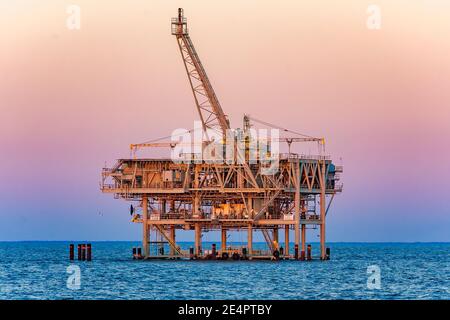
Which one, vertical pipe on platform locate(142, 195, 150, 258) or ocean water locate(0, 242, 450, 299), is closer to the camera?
ocean water locate(0, 242, 450, 299)

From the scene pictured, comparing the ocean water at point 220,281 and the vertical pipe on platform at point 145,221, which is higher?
the vertical pipe on platform at point 145,221

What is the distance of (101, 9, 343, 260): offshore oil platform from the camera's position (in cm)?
12200

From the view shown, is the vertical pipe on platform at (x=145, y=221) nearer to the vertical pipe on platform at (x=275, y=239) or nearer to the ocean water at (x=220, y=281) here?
the ocean water at (x=220, y=281)

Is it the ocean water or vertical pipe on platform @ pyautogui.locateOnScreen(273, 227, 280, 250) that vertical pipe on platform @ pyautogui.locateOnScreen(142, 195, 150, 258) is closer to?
the ocean water

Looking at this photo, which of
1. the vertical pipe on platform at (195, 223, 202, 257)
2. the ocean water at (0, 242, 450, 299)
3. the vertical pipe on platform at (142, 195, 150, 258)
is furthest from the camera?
the vertical pipe on platform at (142, 195, 150, 258)

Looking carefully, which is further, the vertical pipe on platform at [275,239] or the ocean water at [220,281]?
the vertical pipe on platform at [275,239]

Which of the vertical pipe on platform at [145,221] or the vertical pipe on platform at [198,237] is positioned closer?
the vertical pipe on platform at [198,237]

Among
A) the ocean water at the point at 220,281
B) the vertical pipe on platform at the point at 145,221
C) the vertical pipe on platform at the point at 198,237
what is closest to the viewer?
the ocean water at the point at 220,281

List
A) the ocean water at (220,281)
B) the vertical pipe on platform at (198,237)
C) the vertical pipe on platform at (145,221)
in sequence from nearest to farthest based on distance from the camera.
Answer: the ocean water at (220,281) → the vertical pipe on platform at (198,237) → the vertical pipe on platform at (145,221)

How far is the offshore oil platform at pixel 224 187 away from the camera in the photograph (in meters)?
122

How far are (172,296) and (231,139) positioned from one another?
33.1m
